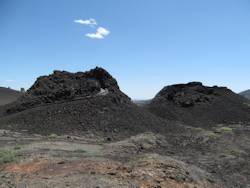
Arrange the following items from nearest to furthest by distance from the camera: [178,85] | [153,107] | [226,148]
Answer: [226,148], [153,107], [178,85]

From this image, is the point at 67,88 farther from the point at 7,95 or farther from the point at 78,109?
the point at 7,95

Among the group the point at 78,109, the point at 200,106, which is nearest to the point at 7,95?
the point at 200,106

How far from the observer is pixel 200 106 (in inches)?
1615

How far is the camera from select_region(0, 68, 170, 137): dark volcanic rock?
82.9ft

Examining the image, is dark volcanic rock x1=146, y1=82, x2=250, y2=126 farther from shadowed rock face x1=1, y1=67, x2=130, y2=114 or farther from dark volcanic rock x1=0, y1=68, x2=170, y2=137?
dark volcanic rock x1=0, y1=68, x2=170, y2=137

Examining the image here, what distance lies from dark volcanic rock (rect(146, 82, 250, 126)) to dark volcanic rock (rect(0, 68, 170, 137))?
257 inches

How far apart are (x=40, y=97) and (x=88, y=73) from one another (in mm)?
4940

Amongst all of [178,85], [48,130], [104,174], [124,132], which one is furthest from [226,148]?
[178,85]

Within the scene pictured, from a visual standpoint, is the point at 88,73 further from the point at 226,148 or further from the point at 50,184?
the point at 50,184

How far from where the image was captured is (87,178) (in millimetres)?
11750

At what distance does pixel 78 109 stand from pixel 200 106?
16863mm

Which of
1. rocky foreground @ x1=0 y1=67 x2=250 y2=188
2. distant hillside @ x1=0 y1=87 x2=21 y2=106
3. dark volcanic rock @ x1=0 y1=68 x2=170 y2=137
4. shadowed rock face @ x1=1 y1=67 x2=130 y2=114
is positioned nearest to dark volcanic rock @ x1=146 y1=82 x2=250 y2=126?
rocky foreground @ x1=0 y1=67 x2=250 y2=188

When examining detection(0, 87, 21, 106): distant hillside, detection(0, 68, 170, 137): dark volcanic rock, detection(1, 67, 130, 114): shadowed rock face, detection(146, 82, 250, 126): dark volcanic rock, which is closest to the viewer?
detection(0, 68, 170, 137): dark volcanic rock

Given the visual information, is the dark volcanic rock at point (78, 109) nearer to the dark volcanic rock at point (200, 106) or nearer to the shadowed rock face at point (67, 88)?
the shadowed rock face at point (67, 88)
